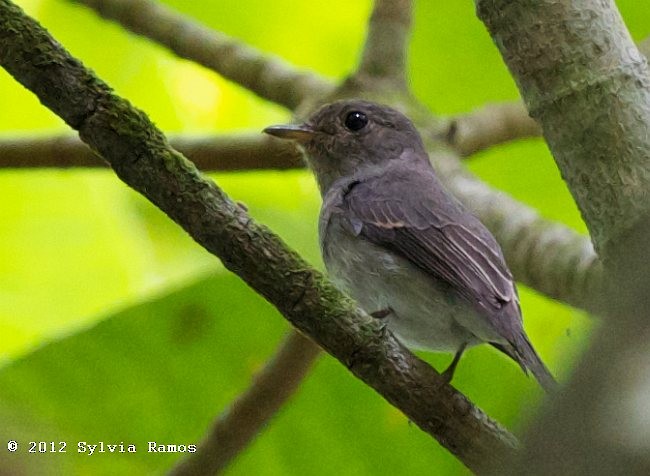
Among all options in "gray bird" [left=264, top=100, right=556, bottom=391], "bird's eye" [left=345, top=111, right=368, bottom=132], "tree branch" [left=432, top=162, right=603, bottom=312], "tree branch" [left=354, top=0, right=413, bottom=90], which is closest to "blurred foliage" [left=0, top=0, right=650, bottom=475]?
"gray bird" [left=264, top=100, right=556, bottom=391]

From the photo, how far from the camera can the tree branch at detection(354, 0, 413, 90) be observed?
342 cm

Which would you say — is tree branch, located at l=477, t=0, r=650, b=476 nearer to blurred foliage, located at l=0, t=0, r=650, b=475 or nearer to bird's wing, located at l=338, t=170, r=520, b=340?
blurred foliage, located at l=0, t=0, r=650, b=475

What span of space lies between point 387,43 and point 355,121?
0.39 m

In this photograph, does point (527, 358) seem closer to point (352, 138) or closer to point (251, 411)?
point (251, 411)

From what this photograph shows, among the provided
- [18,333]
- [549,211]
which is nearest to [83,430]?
[18,333]

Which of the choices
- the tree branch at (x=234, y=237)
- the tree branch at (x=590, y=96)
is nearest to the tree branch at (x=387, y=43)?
the tree branch at (x=590, y=96)

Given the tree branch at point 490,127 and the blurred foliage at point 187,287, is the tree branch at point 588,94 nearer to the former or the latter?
the blurred foliage at point 187,287

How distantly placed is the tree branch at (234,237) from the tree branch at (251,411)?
34.6 inches

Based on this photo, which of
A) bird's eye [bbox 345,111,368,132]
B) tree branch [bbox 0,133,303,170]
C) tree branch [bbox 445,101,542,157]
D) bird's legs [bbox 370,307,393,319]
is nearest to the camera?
bird's legs [bbox 370,307,393,319]

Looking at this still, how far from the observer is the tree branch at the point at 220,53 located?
355 centimetres

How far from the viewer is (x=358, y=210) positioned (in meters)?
3.24

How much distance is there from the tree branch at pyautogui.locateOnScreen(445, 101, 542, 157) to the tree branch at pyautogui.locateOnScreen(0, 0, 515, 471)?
1.59 metres

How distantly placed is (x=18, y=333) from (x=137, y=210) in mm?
893

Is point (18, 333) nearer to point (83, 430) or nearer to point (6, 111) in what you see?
point (83, 430)
